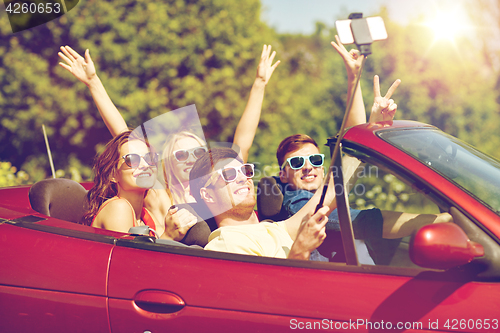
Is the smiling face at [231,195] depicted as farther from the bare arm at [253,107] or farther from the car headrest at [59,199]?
the bare arm at [253,107]

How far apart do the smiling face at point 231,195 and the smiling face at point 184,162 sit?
1.50 feet

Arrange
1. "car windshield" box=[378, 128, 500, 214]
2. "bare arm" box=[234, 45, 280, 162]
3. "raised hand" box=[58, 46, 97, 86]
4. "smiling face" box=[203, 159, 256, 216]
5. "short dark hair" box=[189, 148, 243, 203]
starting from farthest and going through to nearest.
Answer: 1. "bare arm" box=[234, 45, 280, 162]
2. "raised hand" box=[58, 46, 97, 86]
3. "short dark hair" box=[189, 148, 243, 203]
4. "smiling face" box=[203, 159, 256, 216]
5. "car windshield" box=[378, 128, 500, 214]

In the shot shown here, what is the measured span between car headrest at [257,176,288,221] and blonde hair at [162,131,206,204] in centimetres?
50

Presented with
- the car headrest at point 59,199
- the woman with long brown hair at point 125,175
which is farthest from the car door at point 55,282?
the car headrest at point 59,199

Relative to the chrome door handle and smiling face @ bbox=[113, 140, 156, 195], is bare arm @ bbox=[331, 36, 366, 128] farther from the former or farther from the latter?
the chrome door handle

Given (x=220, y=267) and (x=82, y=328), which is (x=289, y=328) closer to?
(x=220, y=267)

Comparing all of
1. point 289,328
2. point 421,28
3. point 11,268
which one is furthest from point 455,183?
point 421,28

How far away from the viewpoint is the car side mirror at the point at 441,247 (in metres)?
1.35

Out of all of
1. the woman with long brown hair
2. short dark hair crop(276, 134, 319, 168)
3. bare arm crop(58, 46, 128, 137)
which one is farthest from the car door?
short dark hair crop(276, 134, 319, 168)

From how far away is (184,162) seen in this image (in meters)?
2.80

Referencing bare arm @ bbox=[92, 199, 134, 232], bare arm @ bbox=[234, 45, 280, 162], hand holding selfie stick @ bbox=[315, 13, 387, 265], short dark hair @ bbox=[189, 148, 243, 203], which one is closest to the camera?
hand holding selfie stick @ bbox=[315, 13, 387, 265]

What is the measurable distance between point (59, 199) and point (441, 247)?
7.33 ft

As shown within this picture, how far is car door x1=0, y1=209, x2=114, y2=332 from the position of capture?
Result: 1.67 metres

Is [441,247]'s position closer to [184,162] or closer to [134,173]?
[134,173]
